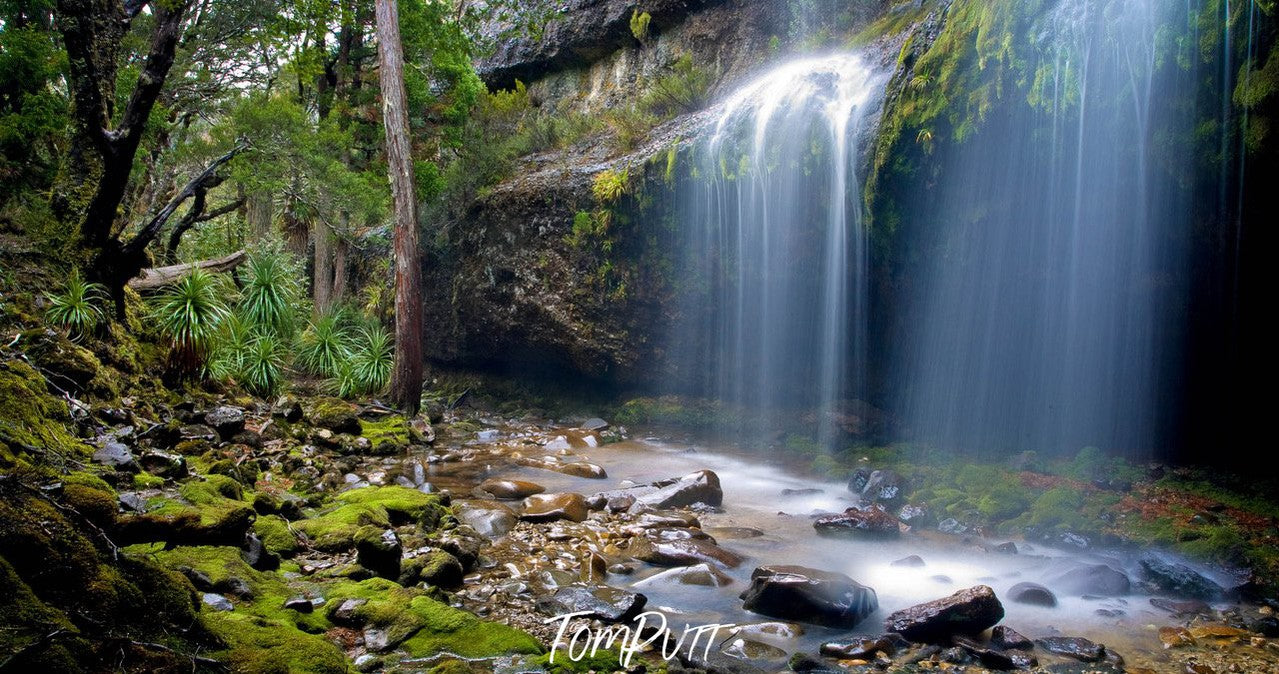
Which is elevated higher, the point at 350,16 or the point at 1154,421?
the point at 350,16

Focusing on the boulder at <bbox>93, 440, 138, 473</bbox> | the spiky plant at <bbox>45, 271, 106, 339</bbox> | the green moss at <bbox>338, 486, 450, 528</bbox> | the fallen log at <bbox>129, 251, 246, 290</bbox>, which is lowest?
the green moss at <bbox>338, 486, 450, 528</bbox>

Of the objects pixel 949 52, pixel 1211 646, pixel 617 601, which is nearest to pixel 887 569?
pixel 1211 646

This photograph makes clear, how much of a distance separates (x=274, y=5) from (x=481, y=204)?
533 centimetres

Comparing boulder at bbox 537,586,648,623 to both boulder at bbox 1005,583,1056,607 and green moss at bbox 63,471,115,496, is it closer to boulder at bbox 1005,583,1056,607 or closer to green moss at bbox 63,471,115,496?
green moss at bbox 63,471,115,496

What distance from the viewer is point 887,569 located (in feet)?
17.0

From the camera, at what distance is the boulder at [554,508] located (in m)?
5.89

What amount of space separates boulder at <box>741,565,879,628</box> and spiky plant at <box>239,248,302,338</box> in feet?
38.0

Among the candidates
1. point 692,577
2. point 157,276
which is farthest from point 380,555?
point 157,276

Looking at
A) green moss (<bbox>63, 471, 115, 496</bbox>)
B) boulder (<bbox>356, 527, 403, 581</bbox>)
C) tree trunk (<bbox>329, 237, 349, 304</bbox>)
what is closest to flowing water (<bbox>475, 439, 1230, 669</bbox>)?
boulder (<bbox>356, 527, 403, 581</bbox>)

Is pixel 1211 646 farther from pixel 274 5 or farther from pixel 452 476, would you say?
pixel 274 5

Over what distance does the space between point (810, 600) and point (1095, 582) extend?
2343 mm

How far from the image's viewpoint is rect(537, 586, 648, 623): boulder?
12.3 feet

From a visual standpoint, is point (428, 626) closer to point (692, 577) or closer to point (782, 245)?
point (692, 577)

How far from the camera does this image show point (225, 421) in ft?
22.8
